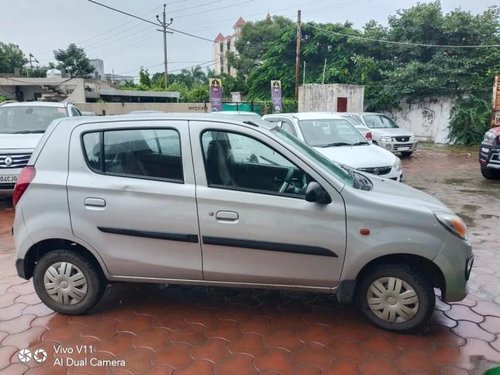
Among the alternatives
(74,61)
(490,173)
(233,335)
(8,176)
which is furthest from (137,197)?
(74,61)

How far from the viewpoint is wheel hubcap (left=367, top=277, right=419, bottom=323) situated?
2932 mm

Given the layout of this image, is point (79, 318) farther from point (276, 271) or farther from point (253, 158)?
point (253, 158)

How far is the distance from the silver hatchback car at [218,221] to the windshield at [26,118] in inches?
168

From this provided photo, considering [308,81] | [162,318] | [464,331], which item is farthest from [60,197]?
[308,81]

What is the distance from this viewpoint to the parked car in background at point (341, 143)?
6320 millimetres

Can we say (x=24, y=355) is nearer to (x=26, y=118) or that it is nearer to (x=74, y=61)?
(x=26, y=118)

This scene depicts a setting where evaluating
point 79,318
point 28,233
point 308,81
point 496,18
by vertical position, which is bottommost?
point 79,318

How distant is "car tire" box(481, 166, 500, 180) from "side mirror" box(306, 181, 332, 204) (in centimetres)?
795

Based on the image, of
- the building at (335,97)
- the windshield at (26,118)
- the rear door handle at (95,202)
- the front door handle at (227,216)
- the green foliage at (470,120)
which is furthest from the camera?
the building at (335,97)

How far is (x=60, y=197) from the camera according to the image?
308cm

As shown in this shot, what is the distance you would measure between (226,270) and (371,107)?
61.4 feet

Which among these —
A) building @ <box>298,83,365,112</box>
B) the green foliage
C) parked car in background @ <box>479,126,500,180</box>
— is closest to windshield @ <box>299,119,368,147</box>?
parked car in background @ <box>479,126,500,180</box>

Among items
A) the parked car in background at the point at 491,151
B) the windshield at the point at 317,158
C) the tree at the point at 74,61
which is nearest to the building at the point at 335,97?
the parked car in background at the point at 491,151

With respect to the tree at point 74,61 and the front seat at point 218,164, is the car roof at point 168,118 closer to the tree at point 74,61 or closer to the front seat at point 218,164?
the front seat at point 218,164
